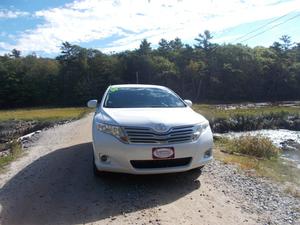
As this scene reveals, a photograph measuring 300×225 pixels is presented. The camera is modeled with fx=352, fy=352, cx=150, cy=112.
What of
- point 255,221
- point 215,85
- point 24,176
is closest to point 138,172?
point 255,221

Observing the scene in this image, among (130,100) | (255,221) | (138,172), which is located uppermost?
(130,100)

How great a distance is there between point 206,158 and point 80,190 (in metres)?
2.15

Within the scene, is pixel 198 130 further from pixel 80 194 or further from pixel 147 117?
pixel 80 194

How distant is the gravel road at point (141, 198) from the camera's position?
4.73m

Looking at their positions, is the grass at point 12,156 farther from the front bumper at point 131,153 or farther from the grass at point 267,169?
the grass at point 267,169

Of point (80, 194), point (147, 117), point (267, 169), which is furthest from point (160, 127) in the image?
point (267, 169)

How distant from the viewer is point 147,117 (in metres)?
5.70

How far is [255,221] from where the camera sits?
4.61 meters

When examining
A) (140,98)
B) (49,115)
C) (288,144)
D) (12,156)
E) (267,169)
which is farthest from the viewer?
(49,115)

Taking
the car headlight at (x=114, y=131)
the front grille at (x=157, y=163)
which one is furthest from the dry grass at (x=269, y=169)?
the car headlight at (x=114, y=131)

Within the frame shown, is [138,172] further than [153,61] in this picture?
No

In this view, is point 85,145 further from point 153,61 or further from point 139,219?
point 153,61

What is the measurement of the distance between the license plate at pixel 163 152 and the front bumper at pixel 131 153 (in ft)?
0.15

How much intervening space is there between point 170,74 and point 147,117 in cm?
6249
